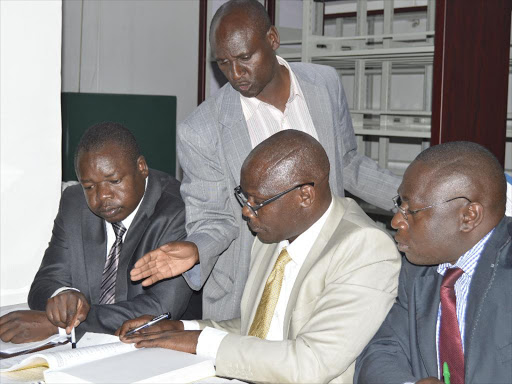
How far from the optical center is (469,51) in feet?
9.92

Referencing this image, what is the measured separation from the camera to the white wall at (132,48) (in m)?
5.67

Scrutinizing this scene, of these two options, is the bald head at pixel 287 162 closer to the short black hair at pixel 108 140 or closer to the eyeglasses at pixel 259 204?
the eyeglasses at pixel 259 204

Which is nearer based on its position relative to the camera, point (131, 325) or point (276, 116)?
point (131, 325)

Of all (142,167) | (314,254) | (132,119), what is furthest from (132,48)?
(314,254)

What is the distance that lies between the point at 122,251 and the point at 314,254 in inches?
32.2

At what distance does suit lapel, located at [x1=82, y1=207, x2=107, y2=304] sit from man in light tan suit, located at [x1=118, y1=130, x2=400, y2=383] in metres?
0.46

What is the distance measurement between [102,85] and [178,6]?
3.34 feet

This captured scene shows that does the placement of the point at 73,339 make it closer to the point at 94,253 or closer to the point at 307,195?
the point at 94,253

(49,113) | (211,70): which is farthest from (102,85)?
(49,113)

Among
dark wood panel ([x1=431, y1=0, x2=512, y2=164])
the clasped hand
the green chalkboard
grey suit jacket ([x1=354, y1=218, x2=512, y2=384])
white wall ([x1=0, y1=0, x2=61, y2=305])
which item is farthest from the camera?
the green chalkboard

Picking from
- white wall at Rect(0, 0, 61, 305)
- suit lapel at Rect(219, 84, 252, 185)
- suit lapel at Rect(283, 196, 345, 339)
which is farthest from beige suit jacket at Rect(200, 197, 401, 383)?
white wall at Rect(0, 0, 61, 305)

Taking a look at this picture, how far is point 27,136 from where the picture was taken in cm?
265

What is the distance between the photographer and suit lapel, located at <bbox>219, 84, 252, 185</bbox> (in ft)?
7.69

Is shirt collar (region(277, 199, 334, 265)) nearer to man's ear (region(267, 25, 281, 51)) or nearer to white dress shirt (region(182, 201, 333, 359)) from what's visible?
white dress shirt (region(182, 201, 333, 359))
